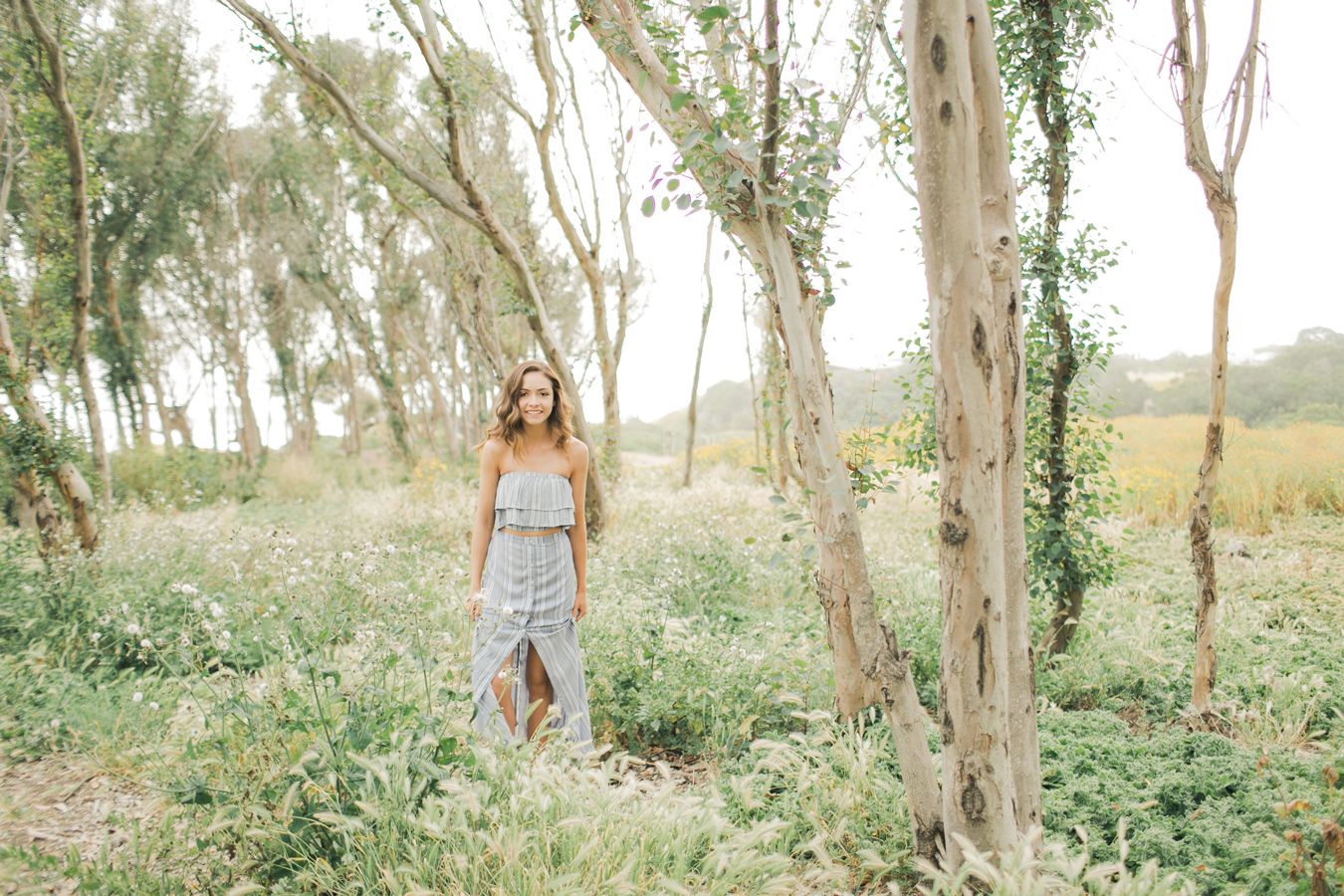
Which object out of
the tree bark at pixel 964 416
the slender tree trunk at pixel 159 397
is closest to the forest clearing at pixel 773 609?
the tree bark at pixel 964 416

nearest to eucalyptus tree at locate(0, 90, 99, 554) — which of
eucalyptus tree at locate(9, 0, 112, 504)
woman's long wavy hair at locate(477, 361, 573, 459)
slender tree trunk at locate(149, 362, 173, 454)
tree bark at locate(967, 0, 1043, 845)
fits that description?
eucalyptus tree at locate(9, 0, 112, 504)

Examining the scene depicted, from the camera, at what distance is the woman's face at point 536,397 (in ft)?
10.8

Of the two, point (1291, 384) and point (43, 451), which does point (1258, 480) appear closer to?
point (1291, 384)

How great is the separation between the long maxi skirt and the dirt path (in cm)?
139

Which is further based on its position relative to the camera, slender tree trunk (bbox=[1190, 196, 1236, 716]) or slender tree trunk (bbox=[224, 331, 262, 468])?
slender tree trunk (bbox=[224, 331, 262, 468])

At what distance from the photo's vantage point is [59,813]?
9.10 ft

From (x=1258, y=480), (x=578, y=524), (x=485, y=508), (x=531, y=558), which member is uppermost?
(x=485, y=508)

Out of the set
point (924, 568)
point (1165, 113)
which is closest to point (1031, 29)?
point (1165, 113)

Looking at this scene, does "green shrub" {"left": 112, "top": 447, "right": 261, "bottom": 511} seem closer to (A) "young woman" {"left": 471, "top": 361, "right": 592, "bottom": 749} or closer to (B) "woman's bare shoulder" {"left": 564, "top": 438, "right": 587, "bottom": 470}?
(A) "young woman" {"left": 471, "top": 361, "right": 592, "bottom": 749}

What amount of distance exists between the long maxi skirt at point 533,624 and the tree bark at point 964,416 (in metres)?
1.78

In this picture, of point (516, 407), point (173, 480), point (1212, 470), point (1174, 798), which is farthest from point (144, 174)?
point (1174, 798)

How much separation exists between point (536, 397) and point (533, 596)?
99 cm

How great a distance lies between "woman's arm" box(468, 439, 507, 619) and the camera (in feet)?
10.7

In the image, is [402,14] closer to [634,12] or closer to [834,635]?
[634,12]
